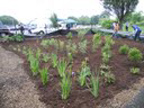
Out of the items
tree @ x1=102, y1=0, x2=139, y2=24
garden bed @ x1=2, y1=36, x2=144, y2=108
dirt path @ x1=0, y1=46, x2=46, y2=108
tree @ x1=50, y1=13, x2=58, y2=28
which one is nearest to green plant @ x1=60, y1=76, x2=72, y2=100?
garden bed @ x1=2, y1=36, x2=144, y2=108

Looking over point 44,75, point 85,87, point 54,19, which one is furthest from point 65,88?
point 54,19

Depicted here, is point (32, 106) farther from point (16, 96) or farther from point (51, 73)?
point (51, 73)

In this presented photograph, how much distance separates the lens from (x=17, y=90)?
255 cm

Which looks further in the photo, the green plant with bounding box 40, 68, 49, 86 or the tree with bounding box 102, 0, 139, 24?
the tree with bounding box 102, 0, 139, 24

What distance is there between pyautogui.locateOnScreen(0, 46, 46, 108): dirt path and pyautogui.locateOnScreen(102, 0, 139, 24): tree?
477 inches

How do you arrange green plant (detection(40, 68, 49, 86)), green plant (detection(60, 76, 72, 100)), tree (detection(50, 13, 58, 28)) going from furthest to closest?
tree (detection(50, 13, 58, 28)), green plant (detection(40, 68, 49, 86)), green plant (detection(60, 76, 72, 100))

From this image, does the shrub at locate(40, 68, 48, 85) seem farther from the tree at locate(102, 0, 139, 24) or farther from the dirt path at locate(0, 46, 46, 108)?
the tree at locate(102, 0, 139, 24)

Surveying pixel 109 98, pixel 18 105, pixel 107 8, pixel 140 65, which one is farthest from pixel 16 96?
pixel 107 8

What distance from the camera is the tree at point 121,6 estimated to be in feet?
41.7

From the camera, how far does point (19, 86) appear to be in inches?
106

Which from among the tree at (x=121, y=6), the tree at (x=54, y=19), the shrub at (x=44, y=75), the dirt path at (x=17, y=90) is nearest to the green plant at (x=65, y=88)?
the dirt path at (x=17, y=90)

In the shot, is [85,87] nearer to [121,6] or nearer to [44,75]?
[44,75]

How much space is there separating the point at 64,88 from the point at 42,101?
445 mm

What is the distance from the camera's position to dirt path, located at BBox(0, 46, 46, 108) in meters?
2.14
